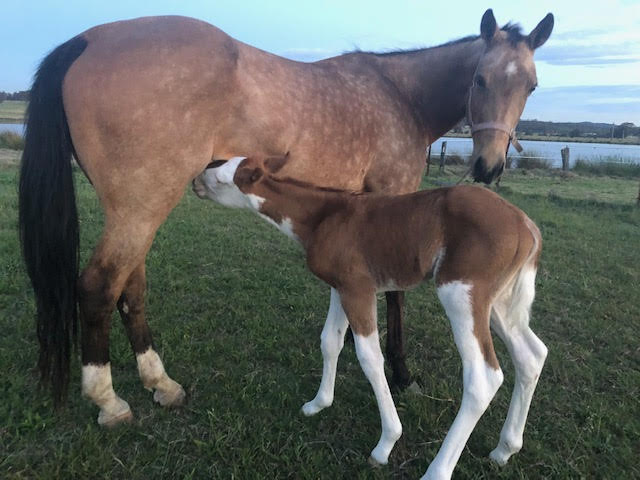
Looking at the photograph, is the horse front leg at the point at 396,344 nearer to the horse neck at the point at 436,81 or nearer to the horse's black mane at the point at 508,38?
the horse neck at the point at 436,81

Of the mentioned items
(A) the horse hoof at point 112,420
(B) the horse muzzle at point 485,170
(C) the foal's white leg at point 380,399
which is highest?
(B) the horse muzzle at point 485,170

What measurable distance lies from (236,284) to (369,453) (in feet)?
8.18

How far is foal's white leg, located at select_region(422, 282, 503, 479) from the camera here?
2033mm

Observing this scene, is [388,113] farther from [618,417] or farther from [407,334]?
[618,417]

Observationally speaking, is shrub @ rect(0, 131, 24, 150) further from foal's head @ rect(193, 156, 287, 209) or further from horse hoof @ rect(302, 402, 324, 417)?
horse hoof @ rect(302, 402, 324, 417)

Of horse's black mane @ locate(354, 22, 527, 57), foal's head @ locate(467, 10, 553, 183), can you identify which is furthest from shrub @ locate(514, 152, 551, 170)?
foal's head @ locate(467, 10, 553, 183)

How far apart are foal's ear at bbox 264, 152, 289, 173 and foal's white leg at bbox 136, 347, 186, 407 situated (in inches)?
52.1

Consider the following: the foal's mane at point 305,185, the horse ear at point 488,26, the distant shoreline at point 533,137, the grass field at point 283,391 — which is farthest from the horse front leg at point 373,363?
the distant shoreline at point 533,137

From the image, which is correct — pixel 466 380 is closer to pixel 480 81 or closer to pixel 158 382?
pixel 158 382

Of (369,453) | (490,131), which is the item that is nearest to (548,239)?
→ (490,131)

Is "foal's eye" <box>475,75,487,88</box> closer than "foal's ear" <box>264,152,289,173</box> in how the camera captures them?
No

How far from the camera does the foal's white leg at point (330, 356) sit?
2643mm

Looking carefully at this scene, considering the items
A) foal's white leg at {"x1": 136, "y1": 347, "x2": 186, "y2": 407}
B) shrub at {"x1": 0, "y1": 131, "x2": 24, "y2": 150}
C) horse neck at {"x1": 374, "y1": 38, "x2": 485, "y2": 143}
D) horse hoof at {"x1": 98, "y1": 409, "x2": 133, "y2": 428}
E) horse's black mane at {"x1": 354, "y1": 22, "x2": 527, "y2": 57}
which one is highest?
horse's black mane at {"x1": 354, "y1": 22, "x2": 527, "y2": 57}

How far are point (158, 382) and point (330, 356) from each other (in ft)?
3.37
